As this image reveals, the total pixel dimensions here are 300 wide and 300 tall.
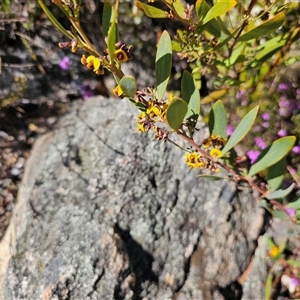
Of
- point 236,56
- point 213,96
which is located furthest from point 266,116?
point 236,56

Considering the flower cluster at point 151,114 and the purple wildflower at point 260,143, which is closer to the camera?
the flower cluster at point 151,114

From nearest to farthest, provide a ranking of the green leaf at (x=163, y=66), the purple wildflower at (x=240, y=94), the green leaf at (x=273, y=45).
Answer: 1. the green leaf at (x=163, y=66)
2. the green leaf at (x=273, y=45)
3. the purple wildflower at (x=240, y=94)

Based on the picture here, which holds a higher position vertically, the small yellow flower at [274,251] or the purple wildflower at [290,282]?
the small yellow flower at [274,251]

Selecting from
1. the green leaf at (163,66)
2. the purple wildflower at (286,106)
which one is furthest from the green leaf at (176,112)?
the purple wildflower at (286,106)

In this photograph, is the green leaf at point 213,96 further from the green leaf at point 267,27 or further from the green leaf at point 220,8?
the green leaf at point 220,8

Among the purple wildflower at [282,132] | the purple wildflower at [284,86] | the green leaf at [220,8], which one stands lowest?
the purple wildflower at [282,132]

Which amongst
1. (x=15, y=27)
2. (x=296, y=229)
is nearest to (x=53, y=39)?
(x=15, y=27)

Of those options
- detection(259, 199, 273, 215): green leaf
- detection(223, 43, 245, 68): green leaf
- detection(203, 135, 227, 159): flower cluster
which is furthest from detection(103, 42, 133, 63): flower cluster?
detection(259, 199, 273, 215): green leaf
